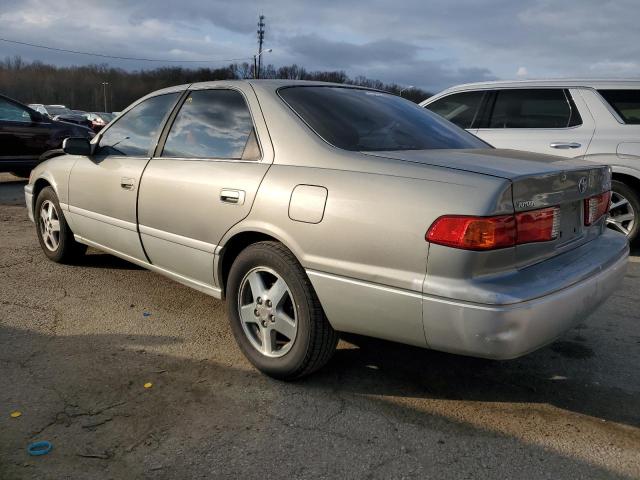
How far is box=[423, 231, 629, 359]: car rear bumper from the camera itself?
2172 mm

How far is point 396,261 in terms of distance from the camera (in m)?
2.32

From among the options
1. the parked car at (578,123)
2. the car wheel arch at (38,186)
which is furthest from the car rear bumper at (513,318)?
the car wheel arch at (38,186)

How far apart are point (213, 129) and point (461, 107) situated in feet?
13.7

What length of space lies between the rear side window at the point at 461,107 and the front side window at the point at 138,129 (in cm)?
388

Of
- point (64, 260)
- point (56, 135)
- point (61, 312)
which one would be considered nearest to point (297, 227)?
point (61, 312)

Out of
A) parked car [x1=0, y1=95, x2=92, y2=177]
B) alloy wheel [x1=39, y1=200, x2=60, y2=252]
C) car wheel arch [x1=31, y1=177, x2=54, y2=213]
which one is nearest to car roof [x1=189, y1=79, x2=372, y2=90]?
alloy wheel [x1=39, y1=200, x2=60, y2=252]

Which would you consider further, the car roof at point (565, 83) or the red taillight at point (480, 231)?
the car roof at point (565, 83)

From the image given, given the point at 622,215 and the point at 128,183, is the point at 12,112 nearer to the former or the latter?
the point at 128,183

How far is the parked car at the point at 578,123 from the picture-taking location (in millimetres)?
5609

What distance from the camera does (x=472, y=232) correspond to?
218 centimetres

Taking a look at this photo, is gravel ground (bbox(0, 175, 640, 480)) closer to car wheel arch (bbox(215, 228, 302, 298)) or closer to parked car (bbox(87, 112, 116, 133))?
car wheel arch (bbox(215, 228, 302, 298))

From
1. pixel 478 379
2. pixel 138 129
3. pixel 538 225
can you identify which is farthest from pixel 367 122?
pixel 138 129

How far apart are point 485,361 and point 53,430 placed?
2.27m

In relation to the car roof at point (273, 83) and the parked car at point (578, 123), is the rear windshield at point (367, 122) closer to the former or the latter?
the car roof at point (273, 83)
